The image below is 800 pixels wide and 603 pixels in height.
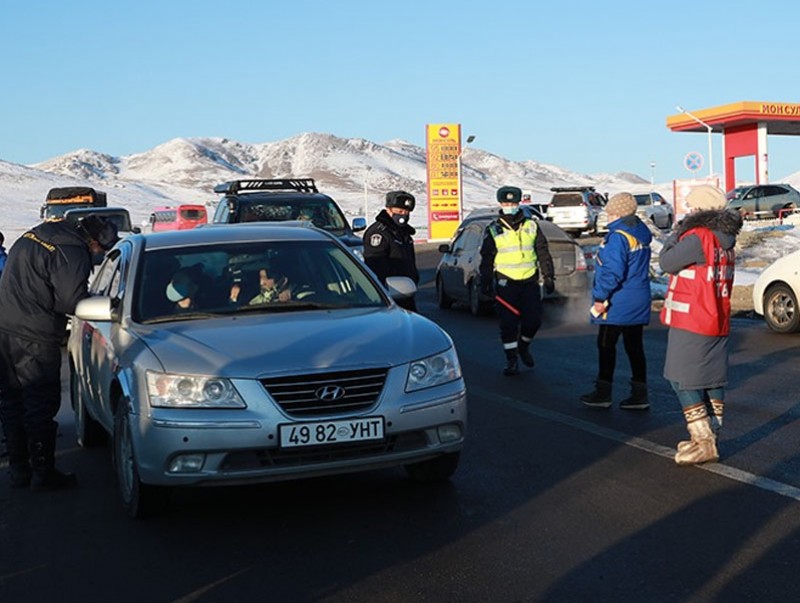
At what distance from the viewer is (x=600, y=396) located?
9.45m

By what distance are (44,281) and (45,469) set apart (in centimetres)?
117

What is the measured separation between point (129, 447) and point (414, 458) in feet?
5.13

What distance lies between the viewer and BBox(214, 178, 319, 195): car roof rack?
20031 millimetres

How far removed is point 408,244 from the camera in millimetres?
11711

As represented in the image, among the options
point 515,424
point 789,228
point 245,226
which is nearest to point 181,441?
point 245,226

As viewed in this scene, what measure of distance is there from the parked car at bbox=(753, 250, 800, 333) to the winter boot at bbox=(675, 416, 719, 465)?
7.77 metres

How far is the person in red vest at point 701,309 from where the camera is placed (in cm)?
717

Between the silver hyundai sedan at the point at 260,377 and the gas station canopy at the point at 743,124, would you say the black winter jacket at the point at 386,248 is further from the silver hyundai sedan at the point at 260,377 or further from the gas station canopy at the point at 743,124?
the gas station canopy at the point at 743,124

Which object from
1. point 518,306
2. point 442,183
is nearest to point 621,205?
point 518,306

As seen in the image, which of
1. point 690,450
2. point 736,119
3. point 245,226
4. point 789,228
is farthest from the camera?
point 736,119

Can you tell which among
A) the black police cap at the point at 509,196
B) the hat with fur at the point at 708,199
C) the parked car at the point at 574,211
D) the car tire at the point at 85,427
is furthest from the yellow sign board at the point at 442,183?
the hat with fur at the point at 708,199

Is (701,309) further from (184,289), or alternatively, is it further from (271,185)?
(271,185)

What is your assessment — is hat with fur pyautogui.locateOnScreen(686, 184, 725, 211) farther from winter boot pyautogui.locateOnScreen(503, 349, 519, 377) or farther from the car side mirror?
winter boot pyautogui.locateOnScreen(503, 349, 519, 377)

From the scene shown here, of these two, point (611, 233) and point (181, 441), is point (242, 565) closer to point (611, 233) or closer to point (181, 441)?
point (181, 441)
